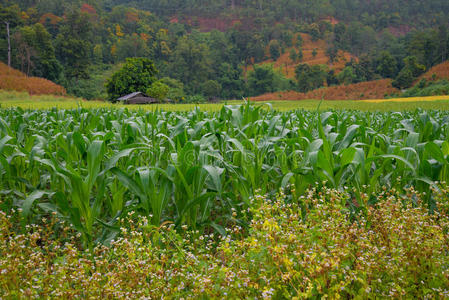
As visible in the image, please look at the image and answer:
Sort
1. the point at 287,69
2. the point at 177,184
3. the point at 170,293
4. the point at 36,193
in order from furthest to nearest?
the point at 287,69 < the point at 177,184 < the point at 36,193 < the point at 170,293

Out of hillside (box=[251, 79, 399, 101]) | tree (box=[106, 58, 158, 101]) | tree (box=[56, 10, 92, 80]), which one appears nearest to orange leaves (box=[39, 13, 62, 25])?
tree (box=[56, 10, 92, 80])

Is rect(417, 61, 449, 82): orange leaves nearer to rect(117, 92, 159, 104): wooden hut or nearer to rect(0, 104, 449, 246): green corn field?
rect(117, 92, 159, 104): wooden hut

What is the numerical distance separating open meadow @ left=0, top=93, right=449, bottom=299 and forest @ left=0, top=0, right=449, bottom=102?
181 feet

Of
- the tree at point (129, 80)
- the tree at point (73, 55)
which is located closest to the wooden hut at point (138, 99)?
the tree at point (129, 80)

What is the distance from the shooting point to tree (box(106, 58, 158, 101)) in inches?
2159

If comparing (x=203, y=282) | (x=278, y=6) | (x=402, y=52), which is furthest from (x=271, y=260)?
(x=278, y=6)

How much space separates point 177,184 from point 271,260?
1273mm

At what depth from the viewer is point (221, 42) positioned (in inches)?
4577

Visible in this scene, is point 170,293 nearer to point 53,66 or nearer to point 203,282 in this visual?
point 203,282

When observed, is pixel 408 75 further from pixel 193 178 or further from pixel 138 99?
pixel 193 178

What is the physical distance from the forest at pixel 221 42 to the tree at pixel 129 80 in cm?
404

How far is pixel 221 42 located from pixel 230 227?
395ft

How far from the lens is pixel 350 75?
75.8 metres

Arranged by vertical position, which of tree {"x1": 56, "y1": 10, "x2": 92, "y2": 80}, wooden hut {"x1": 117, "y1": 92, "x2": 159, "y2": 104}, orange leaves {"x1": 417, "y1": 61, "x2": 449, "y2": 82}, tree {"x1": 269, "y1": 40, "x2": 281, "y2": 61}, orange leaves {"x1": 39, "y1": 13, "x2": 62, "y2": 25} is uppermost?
orange leaves {"x1": 39, "y1": 13, "x2": 62, "y2": 25}
